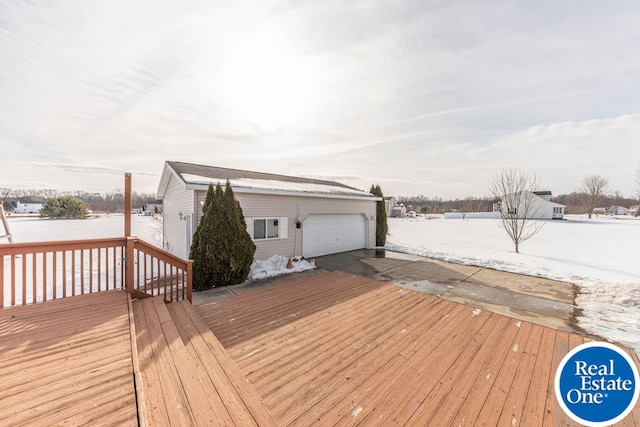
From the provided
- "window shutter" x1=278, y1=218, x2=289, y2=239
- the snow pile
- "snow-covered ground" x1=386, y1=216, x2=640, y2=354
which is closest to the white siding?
the snow pile

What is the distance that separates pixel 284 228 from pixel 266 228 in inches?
28.3

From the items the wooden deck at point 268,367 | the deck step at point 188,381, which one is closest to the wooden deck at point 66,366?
the wooden deck at point 268,367

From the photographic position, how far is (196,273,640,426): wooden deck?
257 centimetres

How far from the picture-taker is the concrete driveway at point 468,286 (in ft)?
17.1

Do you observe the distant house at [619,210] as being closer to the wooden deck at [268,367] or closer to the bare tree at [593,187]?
the bare tree at [593,187]

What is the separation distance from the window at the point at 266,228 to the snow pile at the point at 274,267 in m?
0.81

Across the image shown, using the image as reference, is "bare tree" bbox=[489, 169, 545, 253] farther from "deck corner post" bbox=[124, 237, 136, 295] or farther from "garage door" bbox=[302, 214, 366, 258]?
"deck corner post" bbox=[124, 237, 136, 295]

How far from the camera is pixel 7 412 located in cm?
186

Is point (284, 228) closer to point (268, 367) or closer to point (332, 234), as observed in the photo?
point (332, 234)

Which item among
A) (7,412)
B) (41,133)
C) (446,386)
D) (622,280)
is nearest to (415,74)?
(446,386)

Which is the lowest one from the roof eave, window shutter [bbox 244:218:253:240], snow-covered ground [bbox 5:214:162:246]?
snow-covered ground [bbox 5:214:162:246]

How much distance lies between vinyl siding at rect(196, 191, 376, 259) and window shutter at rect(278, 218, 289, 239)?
0.07 m

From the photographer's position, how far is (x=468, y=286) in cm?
677

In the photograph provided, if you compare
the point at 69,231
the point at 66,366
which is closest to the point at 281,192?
the point at 66,366
